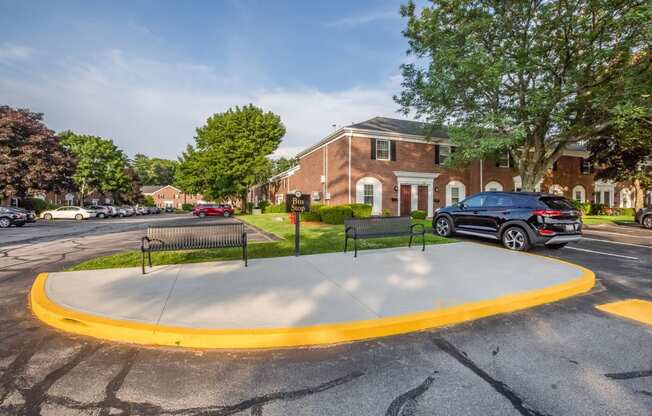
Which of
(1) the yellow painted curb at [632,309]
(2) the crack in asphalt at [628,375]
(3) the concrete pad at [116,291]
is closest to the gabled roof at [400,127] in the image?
(1) the yellow painted curb at [632,309]

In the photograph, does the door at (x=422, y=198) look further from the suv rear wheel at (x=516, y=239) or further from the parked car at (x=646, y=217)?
the suv rear wheel at (x=516, y=239)

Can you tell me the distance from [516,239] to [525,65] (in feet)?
32.4

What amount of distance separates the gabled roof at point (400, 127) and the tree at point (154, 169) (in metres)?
92.5

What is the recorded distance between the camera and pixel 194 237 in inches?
249

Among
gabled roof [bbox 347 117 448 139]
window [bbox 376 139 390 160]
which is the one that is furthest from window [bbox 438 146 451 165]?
window [bbox 376 139 390 160]

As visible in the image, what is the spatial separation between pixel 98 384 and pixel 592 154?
34478 mm

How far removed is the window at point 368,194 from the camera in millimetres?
19578

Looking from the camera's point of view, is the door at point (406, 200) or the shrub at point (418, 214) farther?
the door at point (406, 200)

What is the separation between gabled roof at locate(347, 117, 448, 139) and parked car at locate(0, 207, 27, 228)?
73.6ft

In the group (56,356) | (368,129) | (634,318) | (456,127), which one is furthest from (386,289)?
(368,129)

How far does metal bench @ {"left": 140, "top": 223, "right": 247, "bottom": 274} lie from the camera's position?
6.02m

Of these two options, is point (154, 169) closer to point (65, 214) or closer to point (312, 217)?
point (65, 214)

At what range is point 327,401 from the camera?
2217 mm

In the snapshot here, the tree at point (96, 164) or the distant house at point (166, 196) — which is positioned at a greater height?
the tree at point (96, 164)
